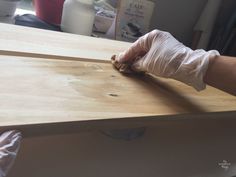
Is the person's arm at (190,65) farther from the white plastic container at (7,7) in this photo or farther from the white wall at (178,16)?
the white wall at (178,16)

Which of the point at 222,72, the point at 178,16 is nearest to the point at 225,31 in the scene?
the point at 178,16

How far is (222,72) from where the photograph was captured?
1.81ft

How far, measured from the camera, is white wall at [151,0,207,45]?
45.6 inches

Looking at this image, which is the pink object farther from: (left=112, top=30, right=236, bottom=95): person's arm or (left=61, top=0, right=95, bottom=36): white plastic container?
(left=112, top=30, right=236, bottom=95): person's arm

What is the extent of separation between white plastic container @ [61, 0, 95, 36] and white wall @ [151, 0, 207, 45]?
1.00 ft

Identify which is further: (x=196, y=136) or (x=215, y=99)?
(x=196, y=136)

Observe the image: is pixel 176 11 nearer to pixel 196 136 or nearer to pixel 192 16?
pixel 192 16

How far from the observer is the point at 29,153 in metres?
0.54

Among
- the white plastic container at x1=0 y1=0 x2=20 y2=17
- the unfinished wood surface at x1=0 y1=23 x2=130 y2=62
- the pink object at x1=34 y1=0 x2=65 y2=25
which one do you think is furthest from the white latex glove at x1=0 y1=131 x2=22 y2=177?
the pink object at x1=34 y1=0 x2=65 y2=25

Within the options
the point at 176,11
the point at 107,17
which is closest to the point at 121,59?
the point at 107,17

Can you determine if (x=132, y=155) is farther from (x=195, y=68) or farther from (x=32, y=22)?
(x=32, y=22)

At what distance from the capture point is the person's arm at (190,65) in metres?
0.55

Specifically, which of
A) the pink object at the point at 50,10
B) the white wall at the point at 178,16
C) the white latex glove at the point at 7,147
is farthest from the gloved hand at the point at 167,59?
the white wall at the point at 178,16

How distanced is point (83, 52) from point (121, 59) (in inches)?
3.6
